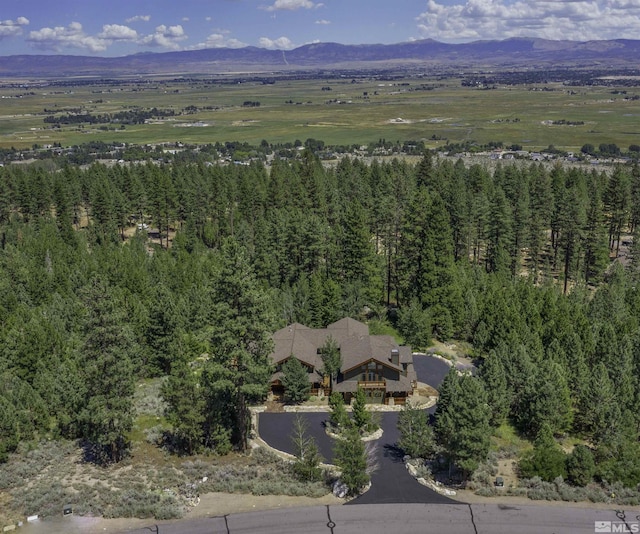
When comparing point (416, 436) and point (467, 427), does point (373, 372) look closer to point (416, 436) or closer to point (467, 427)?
point (416, 436)

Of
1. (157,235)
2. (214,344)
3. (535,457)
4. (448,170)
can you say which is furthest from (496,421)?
(157,235)

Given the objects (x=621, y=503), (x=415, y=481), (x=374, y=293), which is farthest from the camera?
(x=374, y=293)

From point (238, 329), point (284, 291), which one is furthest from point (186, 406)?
point (284, 291)

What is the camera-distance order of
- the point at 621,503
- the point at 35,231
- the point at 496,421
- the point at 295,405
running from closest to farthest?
the point at 621,503 < the point at 496,421 < the point at 295,405 < the point at 35,231

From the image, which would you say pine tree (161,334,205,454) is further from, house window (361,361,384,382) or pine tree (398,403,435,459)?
house window (361,361,384,382)

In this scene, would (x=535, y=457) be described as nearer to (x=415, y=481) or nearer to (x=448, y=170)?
(x=415, y=481)

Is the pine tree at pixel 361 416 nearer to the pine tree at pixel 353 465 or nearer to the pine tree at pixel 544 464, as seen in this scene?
the pine tree at pixel 353 465

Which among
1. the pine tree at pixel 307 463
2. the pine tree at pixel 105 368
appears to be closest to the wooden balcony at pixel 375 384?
the pine tree at pixel 307 463
